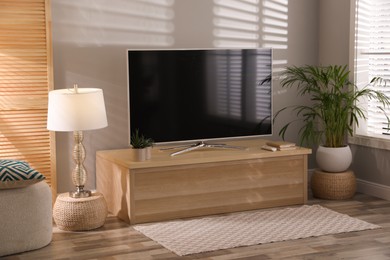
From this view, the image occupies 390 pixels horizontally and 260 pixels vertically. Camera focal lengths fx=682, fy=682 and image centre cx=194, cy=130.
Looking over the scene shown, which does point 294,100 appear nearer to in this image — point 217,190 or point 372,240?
point 217,190

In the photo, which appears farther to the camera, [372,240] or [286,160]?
[286,160]

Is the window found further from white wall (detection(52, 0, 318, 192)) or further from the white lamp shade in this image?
the white lamp shade

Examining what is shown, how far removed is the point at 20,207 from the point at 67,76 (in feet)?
4.62

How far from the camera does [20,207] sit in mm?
4168

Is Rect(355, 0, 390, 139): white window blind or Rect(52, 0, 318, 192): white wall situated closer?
Rect(52, 0, 318, 192): white wall

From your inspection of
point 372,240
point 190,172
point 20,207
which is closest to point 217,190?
point 190,172

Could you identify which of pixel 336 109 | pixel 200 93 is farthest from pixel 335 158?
pixel 200 93

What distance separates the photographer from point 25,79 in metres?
5.05

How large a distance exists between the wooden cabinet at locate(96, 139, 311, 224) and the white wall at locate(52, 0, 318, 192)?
0.27 metres

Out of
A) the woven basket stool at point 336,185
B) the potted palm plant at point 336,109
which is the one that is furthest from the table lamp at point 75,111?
the woven basket stool at point 336,185

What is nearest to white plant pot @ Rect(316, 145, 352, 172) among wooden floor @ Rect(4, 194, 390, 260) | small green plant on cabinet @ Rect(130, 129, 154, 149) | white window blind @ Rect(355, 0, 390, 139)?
white window blind @ Rect(355, 0, 390, 139)

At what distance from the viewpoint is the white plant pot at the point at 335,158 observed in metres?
5.57

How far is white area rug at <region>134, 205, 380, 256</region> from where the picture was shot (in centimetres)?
435

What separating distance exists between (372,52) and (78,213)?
278 centimetres
